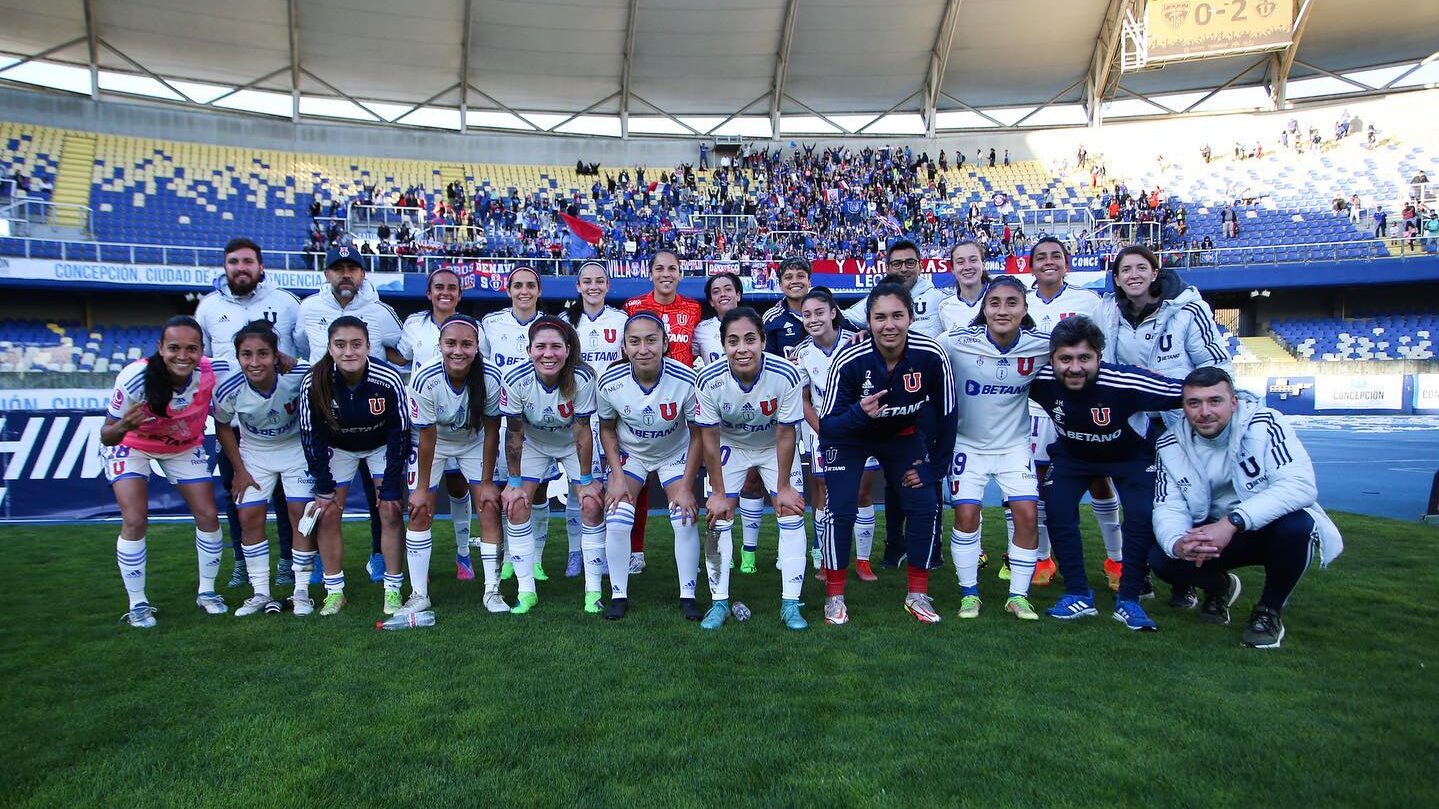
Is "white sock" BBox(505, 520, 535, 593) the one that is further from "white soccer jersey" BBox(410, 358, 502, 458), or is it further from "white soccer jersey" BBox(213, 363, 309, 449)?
"white soccer jersey" BBox(213, 363, 309, 449)

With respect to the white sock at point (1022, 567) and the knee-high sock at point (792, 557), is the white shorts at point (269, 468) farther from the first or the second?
the white sock at point (1022, 567)

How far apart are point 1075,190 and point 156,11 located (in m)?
31.8

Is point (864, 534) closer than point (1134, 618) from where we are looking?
No

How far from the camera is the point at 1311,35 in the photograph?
30250 mm

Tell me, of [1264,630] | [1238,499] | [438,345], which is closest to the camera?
[1264,630]

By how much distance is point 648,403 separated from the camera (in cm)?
525

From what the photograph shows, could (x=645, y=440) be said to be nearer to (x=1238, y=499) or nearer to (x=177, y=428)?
(x=177, y=428)

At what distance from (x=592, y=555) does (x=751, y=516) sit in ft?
3.94

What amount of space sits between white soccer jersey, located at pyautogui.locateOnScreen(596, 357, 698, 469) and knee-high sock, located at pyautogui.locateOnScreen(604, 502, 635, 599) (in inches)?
13.2

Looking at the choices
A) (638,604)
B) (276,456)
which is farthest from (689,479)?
(276,456)

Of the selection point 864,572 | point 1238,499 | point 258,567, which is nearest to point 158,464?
point 258,567

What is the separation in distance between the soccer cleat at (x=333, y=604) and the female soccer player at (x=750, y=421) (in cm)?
240

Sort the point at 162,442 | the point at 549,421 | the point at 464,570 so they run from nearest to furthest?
the point at 162,442 < the point at 549,421 < the point at 464,570

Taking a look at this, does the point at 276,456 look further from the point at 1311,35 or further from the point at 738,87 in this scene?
the point at 1311,35
